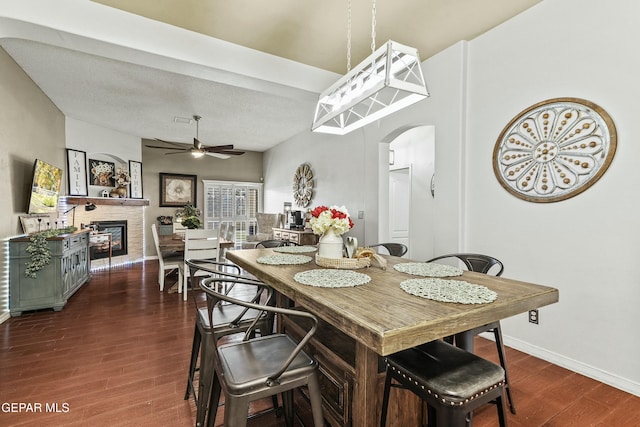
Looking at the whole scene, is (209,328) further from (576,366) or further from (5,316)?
(5,316)

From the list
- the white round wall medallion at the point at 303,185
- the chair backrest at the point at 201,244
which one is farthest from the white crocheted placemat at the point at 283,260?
the white round wall medallion at the point at 303,185

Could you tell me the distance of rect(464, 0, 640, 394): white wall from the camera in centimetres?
200

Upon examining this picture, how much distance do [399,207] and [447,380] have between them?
15.2 ft

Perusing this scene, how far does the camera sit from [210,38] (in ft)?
9.43

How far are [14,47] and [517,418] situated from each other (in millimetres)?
5519

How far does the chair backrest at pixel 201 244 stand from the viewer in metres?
3.89

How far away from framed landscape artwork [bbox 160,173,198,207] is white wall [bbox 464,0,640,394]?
704 centimetres

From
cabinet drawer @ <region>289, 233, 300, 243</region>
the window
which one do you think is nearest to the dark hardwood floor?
cabinet drawer @ <region>289, 233, 300, 243</region>

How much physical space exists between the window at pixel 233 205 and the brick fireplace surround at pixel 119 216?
160cm

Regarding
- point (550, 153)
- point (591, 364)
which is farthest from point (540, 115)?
point (591, 364)

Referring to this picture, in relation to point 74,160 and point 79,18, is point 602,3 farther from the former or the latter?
point 74,160

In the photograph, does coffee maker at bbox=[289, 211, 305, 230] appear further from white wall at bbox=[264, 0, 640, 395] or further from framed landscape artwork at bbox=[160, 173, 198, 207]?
framed landscape artwork at bbox=[160, 173, 198, 207]

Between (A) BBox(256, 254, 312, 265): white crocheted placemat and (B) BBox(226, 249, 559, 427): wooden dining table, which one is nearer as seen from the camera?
(B) BBox(226, 249, 559, 427): wooden dining table

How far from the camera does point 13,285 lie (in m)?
3.18
